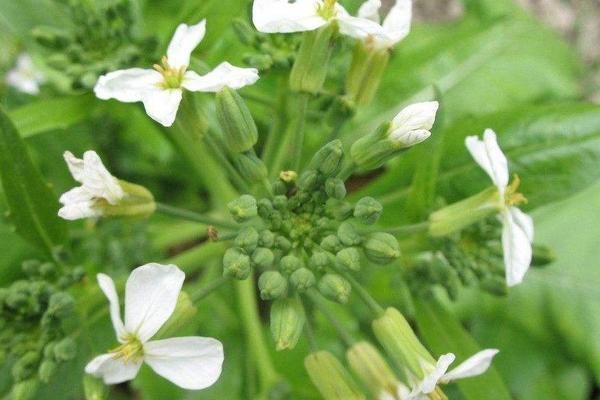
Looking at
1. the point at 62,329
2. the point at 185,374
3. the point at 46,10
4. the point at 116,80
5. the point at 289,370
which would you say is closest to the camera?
the point at 185,374

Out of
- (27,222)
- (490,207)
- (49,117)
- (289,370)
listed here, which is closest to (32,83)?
(49,117)

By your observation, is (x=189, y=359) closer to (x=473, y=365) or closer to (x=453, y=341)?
(x=473, y=365)

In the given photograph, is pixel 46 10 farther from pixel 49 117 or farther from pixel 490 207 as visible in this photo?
pixel 490 207

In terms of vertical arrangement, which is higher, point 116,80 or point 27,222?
point 116,80

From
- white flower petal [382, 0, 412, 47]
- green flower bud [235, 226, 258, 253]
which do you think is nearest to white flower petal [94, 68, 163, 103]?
green flower bud [235, 226, 258, 253]

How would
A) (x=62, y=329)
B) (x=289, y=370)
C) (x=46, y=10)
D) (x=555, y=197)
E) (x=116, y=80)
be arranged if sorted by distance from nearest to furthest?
(x=116, y=80), (x=62, y=329), (x=555, y=197), (x=46, y=10), (x=289, y=370)

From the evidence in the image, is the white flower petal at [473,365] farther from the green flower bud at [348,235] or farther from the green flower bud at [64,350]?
the green flower bud at [64,350]
